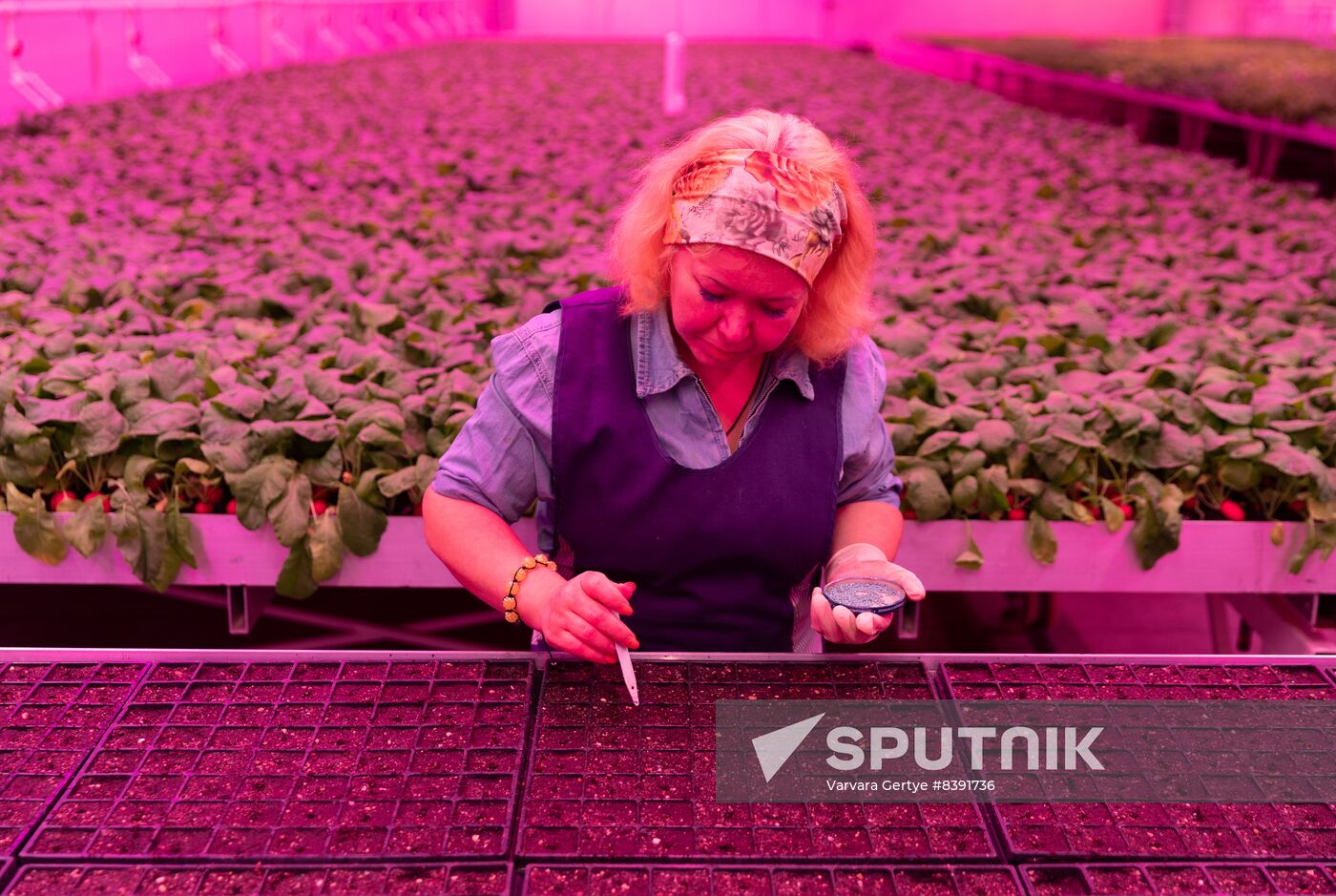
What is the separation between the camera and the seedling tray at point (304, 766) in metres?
1.15

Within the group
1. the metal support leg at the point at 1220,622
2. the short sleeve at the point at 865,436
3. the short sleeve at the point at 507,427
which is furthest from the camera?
the metal support leg at the point at 1220,622

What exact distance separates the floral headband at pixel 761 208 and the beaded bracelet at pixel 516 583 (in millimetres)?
429

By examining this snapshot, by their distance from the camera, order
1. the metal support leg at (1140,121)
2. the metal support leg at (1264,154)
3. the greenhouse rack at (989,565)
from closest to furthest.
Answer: the greenhouse rack at (989,565) < the metal support leg at (1264,154) < the metal support leg at (1140,121)

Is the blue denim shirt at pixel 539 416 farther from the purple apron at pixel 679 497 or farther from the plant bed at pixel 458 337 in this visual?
the plant bed at pixel 458 337

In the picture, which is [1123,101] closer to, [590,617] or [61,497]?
[61,497]

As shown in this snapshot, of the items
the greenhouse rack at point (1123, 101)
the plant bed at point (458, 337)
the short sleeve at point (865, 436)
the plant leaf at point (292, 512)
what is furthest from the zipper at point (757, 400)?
the greenhouse rack at point (1123, 101)

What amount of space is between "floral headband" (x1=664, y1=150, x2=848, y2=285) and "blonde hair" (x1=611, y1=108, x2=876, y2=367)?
0.03 m

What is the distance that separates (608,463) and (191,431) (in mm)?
1088

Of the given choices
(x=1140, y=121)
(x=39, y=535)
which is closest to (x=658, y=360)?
(x=39, y=535)

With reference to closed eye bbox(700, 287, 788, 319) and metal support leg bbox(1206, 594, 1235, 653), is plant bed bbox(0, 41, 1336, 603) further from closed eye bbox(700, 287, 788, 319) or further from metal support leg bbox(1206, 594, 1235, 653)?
metal support leg bbox(1206, 594, 1235, 653)

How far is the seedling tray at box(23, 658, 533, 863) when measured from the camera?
1151mm

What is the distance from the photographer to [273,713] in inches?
53.2

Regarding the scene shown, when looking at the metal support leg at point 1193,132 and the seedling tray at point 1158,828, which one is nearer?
the seedling tray at point 1158,828

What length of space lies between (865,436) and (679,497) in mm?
288
